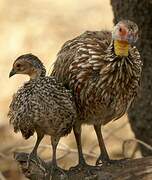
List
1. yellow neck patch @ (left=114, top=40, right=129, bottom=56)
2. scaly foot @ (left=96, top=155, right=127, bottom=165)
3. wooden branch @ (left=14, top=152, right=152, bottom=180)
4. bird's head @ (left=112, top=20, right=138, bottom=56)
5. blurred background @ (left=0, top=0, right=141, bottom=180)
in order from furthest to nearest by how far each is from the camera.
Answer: blurred background @ (left=0, top=0, right=141, bottom=180) < scaly foot @ (left=96, top=155, right=127, bottom=165) < wooden branch @ (left=14, top=152, right=152, bottom=180) < yellow neck patch @ (left=114, top=40, right=129, bottom=56) < bird's head @ (left=112, top=20, right=138, bottom=56)

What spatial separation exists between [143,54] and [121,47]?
157 centimetres

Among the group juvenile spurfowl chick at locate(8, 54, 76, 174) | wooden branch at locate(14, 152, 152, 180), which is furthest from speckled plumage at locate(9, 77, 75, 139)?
wooden branch at locate(14, 152, 152, 180)

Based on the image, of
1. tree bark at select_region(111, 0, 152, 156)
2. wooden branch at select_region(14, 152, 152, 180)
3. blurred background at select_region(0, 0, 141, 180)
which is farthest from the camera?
blurred background at select_region(0, 0, 141, 180)

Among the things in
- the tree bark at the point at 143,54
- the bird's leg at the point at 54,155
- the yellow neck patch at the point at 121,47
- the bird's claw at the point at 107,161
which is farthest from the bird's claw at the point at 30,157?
the tree bark at the point at 143,54

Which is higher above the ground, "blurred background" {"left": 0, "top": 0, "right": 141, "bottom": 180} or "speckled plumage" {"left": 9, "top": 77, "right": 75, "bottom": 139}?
"speckled plumage" {"left": 9, "top": 77, "right": 75, "bottom": 139}

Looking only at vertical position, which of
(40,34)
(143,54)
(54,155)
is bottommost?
(40,34)

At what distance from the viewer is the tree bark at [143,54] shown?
6309mm

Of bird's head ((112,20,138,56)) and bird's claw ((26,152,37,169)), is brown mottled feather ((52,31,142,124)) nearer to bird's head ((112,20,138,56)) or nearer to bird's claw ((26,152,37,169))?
bird's head ((112,20,138,56))

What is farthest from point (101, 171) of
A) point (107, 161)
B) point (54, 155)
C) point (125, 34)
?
point (125, 34)

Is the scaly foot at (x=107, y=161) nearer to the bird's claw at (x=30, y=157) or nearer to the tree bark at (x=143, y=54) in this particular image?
the bird's claw at (x=30, y=157)

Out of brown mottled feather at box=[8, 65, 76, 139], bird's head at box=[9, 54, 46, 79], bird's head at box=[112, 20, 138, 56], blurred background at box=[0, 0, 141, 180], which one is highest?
bird's head at box=[112, 20, 138, 56]

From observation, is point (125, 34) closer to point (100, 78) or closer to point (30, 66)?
point (100, 78)

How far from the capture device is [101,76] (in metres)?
5.04

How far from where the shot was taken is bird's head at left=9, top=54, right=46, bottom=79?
503 centimetres
